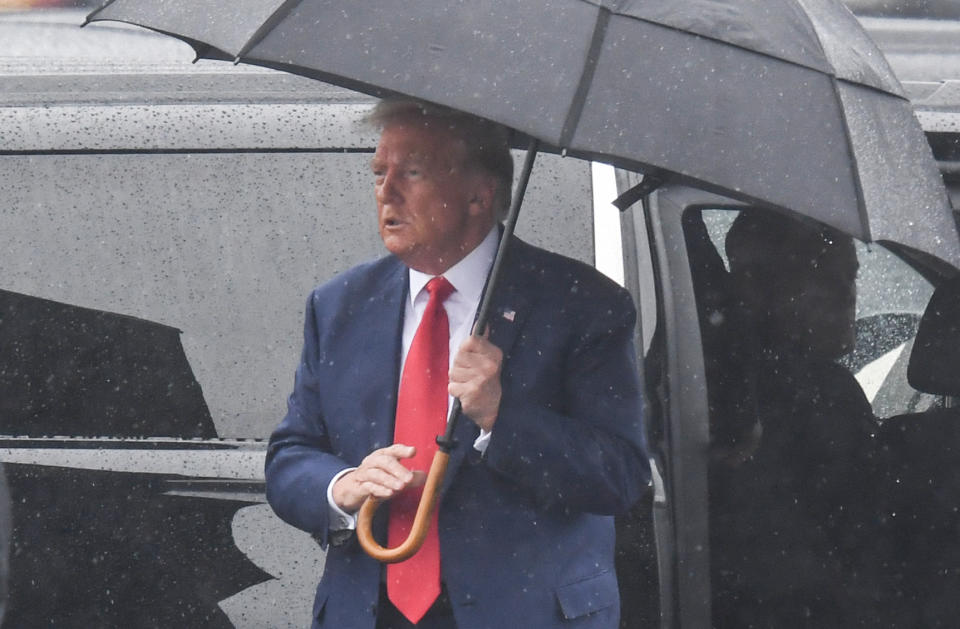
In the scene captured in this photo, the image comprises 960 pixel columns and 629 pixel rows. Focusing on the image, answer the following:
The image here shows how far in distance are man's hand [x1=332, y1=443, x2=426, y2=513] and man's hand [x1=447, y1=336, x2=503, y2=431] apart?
110 millimetres

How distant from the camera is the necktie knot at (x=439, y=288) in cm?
225

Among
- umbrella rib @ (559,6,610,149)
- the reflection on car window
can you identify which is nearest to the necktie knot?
umbrella rib @ (559,6,610,149)

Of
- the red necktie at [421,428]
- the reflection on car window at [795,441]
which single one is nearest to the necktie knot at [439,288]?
the red necktie at [421,428]

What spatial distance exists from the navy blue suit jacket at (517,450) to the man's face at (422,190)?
108mm

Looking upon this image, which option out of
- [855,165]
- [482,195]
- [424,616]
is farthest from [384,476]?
[855,165]

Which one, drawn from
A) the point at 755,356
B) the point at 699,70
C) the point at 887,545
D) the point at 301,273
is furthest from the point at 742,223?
the point at 699,70

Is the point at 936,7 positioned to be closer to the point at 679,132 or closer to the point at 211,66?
the point at 211,66

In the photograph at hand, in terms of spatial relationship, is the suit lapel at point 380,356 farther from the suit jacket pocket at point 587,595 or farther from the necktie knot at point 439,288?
the suit jacket pocket at point 587,595

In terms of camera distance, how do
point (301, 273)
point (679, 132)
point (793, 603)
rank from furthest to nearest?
point (793, 603) → point (301, 273) → point (679, 132)

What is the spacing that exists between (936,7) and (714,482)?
113 inches

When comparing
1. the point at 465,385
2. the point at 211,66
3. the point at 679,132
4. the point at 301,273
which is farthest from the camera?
the point at 211,66

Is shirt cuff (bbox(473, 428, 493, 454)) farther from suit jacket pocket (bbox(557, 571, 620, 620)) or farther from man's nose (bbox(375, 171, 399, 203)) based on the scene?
man's nose (bbox(375, 171, 399, 203))

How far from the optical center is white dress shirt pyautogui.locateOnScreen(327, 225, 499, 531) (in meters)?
2.26

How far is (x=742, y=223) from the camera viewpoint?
3137 millimetres
